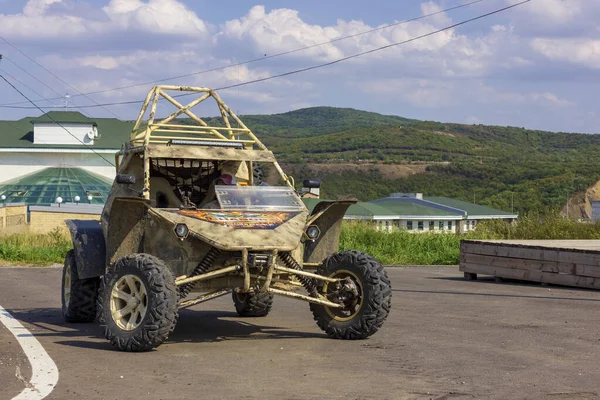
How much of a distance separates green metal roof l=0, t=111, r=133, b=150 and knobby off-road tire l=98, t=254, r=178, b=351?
79292 millimetres

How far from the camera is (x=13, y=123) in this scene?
327 feet

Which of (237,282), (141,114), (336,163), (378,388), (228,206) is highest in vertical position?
(336,163)

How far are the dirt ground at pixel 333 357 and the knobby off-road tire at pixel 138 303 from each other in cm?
20

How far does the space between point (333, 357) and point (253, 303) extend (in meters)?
4.13

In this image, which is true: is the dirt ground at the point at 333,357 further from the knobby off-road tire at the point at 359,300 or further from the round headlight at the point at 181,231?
the round headlight at the point at 181,231

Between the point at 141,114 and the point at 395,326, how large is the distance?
4962 mm

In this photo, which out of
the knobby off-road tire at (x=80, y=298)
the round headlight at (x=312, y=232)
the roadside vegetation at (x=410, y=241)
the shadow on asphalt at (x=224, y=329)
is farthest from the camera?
the roadside vegetation at (x=410, y=241)

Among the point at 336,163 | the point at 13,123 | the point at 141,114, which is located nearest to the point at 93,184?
the point at 13,123

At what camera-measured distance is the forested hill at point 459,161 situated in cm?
10719

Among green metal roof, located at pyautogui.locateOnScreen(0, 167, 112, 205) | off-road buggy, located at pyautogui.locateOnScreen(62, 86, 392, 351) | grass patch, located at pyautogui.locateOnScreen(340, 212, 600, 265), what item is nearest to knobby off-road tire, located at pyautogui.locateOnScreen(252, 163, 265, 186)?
off-road buggy, located at pyautogui.locateOnScreen(62, 86, 392, 351)

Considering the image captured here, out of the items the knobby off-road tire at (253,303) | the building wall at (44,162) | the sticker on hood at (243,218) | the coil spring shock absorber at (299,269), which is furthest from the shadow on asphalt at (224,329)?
the building wall at (44,162)

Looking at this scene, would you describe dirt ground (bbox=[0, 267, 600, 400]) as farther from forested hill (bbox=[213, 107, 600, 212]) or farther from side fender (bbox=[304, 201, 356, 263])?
forested hill (bbox=[213, 107, 600, 212])

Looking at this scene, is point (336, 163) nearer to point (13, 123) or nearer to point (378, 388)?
point (13, 123)

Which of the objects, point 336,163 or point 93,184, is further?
point 336,163
